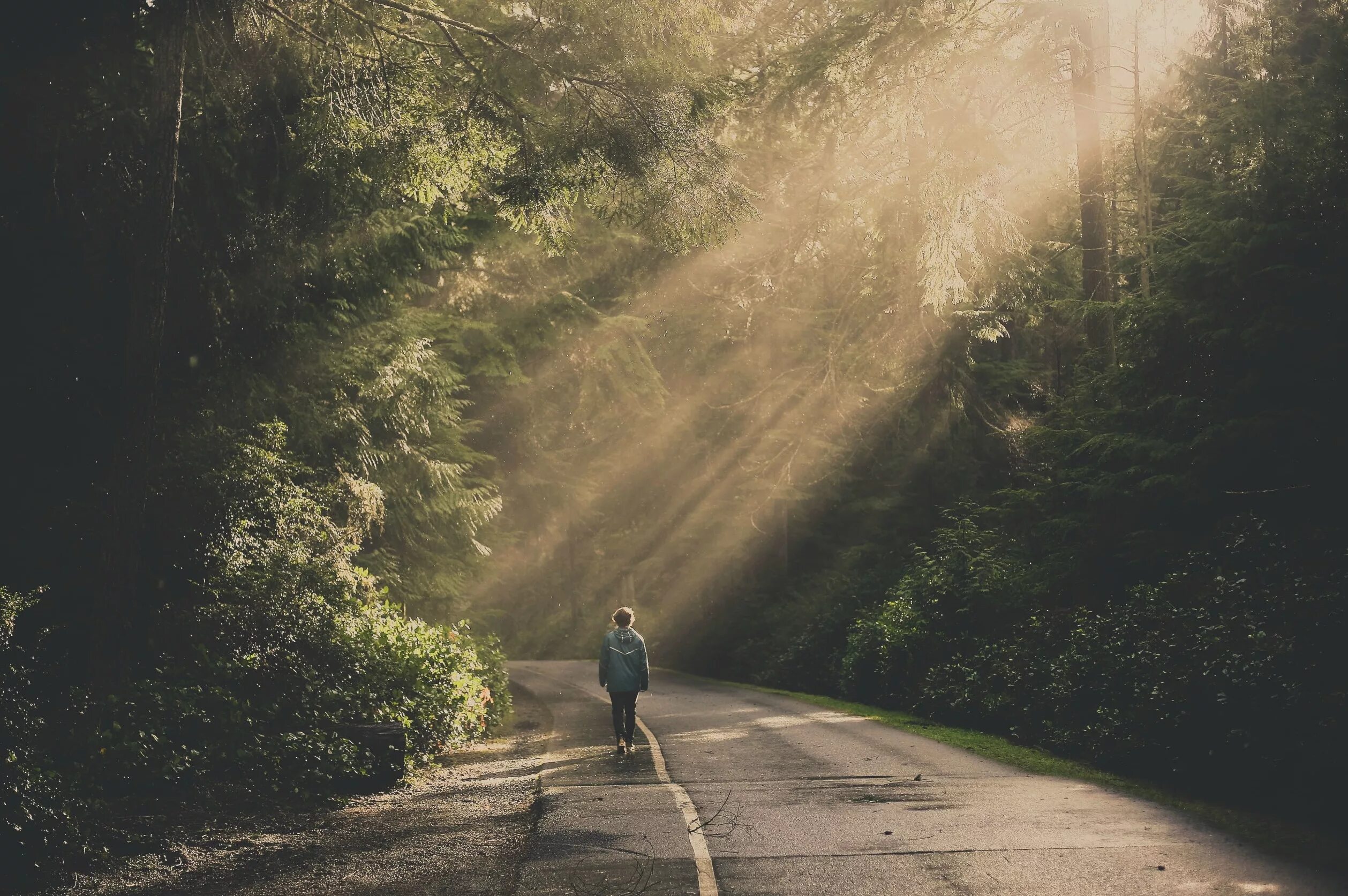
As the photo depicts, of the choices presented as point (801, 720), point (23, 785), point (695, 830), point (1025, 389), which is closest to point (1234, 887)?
point (695, 830)

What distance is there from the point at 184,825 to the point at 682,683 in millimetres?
22939

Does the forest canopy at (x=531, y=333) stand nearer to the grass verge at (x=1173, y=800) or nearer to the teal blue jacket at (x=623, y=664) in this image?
the grass verge at (x=1173, y=800)

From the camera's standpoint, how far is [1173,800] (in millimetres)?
10180

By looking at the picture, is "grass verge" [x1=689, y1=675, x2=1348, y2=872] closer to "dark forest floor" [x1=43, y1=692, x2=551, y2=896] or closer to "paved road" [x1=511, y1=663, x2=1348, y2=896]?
"paved road" [x1=511, y1=663, x2=1348, y2=896]

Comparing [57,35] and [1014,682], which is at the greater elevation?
[57,35]

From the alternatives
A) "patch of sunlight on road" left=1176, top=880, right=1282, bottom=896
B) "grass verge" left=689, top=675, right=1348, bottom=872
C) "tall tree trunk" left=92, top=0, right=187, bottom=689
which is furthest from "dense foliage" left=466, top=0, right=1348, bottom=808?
"tall tree trunk" left=92, top=0, right=187, bottom=689

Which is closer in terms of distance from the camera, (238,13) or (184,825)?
(184,825)

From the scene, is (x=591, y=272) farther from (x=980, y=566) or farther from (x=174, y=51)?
(x=174, y=51)

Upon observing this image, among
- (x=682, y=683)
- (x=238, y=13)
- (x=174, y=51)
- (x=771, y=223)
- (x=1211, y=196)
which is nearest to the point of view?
(x=174, y=51)

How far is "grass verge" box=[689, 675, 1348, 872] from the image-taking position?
7.98 meters

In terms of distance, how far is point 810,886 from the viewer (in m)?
7.05

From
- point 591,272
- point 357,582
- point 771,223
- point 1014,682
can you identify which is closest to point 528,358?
point 591,272

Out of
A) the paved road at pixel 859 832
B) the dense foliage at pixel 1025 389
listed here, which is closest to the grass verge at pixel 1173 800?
the paved road at pixel 859 832

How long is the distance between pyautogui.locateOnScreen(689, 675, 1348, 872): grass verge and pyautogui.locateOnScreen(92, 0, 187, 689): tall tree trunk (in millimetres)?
9549
